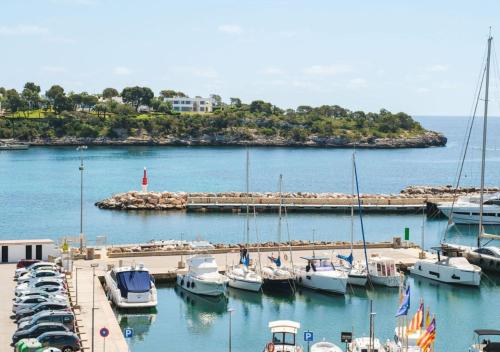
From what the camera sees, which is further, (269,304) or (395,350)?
(269,304)

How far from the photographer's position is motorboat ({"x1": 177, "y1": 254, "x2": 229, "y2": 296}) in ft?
145

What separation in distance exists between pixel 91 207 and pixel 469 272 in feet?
157

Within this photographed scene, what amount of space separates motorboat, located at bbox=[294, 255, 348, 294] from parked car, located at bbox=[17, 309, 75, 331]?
608 inches

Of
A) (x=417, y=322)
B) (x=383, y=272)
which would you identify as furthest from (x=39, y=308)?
(x=383, y=272)

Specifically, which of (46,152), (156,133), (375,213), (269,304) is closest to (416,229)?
(375,213)

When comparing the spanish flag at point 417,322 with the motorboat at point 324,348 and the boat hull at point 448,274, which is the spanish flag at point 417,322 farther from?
the boat hull at point 448,274

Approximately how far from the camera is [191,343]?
37.6m

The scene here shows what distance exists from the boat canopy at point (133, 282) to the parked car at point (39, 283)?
2887 millimetres

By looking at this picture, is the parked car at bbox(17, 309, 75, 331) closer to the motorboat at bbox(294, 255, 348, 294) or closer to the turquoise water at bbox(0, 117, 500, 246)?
the motorboat at bbox(294, 255, 348, 294)

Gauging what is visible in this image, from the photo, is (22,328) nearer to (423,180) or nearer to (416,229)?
(416,229)

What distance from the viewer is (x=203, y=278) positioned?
44.5 meters

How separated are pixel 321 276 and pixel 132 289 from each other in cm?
999

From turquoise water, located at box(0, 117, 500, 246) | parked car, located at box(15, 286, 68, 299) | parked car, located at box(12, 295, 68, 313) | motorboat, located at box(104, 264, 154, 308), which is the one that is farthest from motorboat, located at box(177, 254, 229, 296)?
turquoise water, located at box(0, 117, 500, 246)

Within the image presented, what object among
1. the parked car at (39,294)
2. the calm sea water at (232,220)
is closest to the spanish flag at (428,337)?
the calm sea water at (232,220)
